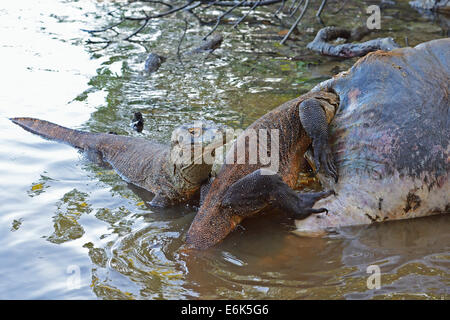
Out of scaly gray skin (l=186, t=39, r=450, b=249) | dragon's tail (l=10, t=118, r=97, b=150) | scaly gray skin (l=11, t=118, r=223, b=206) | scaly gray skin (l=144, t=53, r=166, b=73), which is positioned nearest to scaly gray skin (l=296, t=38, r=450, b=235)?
scaly gray skin (l=186, t=39, r=450, b=249)

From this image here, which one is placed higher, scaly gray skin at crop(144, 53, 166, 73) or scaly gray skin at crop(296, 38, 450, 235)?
scaly gray skin at crop(144, 53, 166, 73)

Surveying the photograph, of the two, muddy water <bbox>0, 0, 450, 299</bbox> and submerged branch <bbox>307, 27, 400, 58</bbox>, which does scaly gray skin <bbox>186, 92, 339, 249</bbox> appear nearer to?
muddy water <bbox>0, 0, 450, 299</bbox>

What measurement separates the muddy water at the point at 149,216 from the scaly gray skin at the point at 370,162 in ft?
0.52

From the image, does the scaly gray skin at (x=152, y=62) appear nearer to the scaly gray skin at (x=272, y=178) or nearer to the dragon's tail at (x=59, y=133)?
the dragon's tail at (x=59, y=133)

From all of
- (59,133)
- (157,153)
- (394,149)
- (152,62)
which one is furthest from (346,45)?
(394,149)

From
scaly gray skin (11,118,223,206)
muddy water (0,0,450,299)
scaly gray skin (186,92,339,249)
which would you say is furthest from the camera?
scaly gray skin (11,118,223,206)

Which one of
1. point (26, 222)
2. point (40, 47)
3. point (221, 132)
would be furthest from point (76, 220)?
point (40, 47)

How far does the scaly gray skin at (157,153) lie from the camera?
15.1 feet

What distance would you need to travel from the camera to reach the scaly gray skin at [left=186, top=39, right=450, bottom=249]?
4.24 meters

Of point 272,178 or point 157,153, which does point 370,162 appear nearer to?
point 272,178

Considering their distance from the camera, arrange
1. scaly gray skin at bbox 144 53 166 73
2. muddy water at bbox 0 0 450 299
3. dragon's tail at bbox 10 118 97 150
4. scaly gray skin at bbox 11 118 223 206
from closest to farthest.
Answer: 1. muddy water at bbox 0 0 450 299
2. scaly gray skin at bbox 11 118 223 206
3. dragon's tail at bbox 10 118 97 150
4. scaly gray skin at bbox 144 53 166 73

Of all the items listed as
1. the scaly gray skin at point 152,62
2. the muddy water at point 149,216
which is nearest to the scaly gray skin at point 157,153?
the muddy water at point 149,216

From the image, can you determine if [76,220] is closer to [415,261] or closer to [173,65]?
[415,261]

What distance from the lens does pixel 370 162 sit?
4.34 metres
